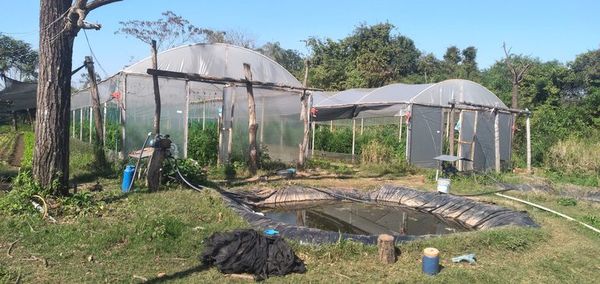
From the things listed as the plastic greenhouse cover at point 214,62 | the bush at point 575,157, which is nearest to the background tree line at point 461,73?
the bush at point 575,157

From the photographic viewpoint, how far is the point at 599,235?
721 centimetres

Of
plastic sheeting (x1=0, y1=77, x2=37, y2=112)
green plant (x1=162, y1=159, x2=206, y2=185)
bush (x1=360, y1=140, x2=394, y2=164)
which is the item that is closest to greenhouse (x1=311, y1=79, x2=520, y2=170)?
bush (x1=360, y1=140, x2=394, y2=164)

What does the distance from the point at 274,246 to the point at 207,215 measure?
2.13m

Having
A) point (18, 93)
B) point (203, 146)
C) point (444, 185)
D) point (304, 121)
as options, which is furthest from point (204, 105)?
point (18, 93)

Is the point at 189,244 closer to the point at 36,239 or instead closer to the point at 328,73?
the point at 36,239

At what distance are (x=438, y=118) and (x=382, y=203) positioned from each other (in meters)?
7.13

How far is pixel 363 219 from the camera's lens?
8.66 meters

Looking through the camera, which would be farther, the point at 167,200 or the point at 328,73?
the point at 328,73

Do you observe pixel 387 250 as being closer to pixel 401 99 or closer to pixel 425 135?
pixel 425 135

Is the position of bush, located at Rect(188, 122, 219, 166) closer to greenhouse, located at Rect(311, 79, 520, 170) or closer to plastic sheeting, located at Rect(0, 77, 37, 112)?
greenhouse, located at Rect(311, 79, 520, 170)

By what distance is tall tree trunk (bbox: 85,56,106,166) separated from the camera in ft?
35.4

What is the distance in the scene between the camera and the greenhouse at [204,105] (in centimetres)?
1220

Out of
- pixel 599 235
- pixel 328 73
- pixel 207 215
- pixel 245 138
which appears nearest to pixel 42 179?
pixel 207 215

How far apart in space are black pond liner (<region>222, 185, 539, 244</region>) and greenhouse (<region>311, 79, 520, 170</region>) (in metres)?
4.68
